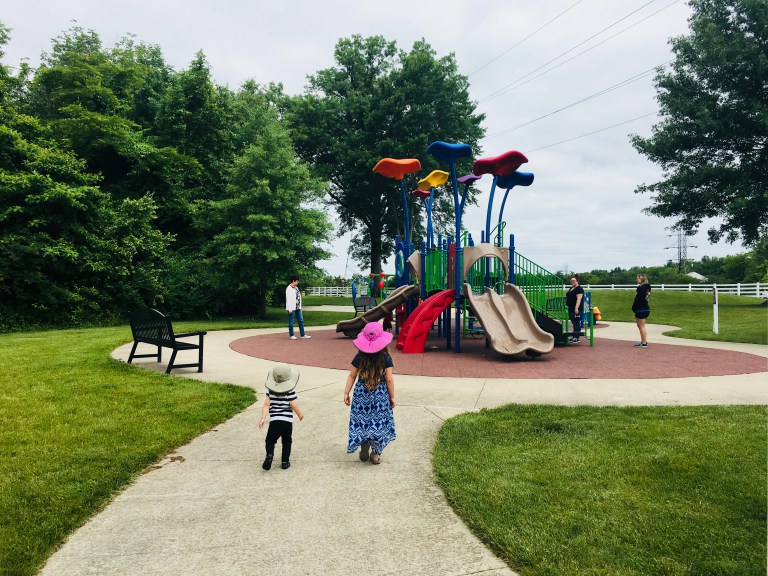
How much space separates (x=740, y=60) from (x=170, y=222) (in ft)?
101

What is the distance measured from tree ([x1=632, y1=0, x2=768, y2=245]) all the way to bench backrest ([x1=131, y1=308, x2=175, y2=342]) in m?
26.4

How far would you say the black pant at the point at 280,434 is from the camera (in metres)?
4.32

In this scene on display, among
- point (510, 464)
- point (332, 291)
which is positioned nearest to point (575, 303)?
point (510, 464)

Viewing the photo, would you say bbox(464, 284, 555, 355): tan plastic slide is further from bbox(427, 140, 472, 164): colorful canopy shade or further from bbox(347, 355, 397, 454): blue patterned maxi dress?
bbox(347, 355, 397, 454): blue patterned maxi dress

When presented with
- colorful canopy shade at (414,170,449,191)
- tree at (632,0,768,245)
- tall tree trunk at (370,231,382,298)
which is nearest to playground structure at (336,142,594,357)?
colorful canopy shade at (414,170,449,191)

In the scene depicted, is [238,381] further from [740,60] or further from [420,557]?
[740,60]

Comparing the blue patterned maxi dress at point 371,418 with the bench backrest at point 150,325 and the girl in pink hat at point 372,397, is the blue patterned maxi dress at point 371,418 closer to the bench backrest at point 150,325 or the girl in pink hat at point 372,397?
the girl in pink hat at point 372,397

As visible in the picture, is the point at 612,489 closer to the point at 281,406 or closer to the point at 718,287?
the point at 281,406

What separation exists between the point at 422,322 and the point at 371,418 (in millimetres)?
7173

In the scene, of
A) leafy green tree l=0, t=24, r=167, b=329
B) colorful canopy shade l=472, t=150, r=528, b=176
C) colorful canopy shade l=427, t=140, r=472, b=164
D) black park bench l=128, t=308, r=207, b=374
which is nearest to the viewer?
black park bench l=128, t=308, r=207, b=374

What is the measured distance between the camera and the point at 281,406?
4426 mm

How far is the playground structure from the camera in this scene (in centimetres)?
1109

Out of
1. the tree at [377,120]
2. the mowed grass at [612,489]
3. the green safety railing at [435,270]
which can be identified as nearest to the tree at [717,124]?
the tree at [377,120]

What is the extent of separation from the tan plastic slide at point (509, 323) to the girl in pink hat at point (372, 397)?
6.08 metres
